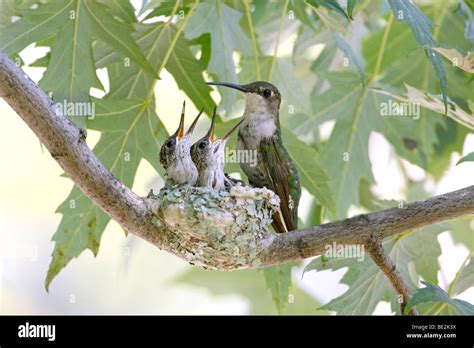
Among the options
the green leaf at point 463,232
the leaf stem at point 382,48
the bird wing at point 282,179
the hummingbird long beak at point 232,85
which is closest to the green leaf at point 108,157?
the hummingbird long beak at point 232,85

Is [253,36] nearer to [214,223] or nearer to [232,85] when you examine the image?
[232,85]

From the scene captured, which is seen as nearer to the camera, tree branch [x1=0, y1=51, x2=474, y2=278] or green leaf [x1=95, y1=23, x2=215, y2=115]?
tree branch [x1=0, y1=51, x2=474, y2=278]

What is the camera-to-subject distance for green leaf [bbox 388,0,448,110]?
2.89 metres

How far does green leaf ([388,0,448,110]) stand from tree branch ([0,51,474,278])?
17.7 inches

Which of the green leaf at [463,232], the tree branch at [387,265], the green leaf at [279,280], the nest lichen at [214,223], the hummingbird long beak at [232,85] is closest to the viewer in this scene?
the tree branch at [387,265]

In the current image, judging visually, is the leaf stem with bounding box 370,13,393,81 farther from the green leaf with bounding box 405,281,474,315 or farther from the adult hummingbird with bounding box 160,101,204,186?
the green leaf with bounding box 405,281,474,315

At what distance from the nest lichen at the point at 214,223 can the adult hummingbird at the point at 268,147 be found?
31 cm

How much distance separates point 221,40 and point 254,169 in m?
0.68

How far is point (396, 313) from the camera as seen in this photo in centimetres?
396

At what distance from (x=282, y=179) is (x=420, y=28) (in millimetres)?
1302

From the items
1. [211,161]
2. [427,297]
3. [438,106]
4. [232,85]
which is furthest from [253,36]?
[427,297]

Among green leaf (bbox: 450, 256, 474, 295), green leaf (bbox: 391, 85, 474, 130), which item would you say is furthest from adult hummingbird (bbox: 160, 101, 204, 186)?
green leaf (bbox: 450, 256, 474, 295)

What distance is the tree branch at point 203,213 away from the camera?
2.74 meters

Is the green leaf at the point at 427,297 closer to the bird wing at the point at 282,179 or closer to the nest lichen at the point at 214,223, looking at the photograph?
the nest lichen at the point at 214,223
